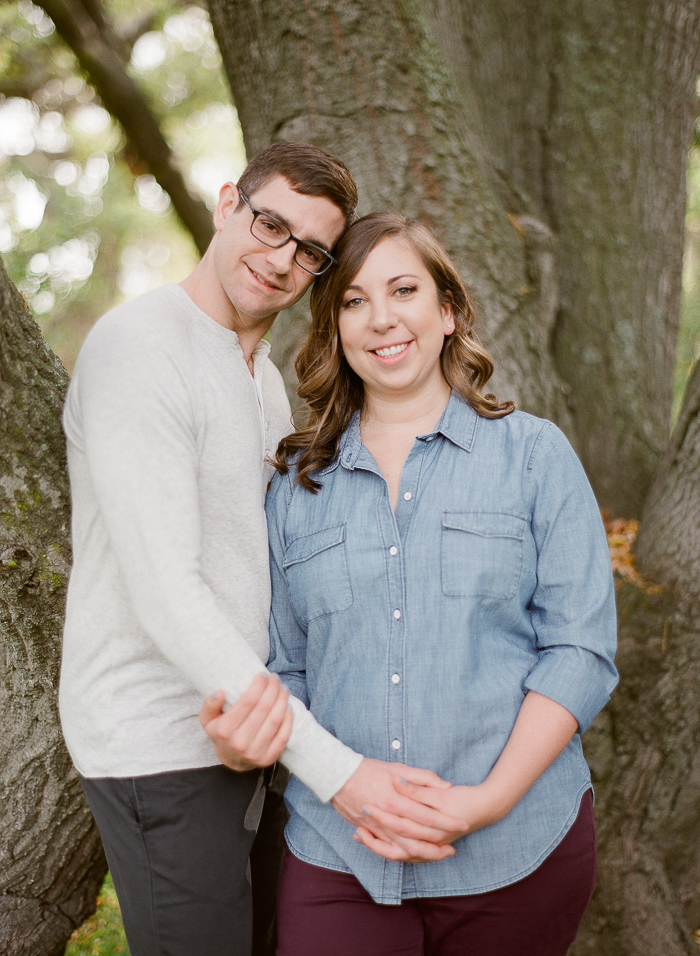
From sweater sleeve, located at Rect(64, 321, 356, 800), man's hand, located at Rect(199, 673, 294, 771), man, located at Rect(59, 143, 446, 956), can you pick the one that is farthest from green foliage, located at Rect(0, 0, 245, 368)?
man's hand, located at Rect(199, 673, 294, 771)

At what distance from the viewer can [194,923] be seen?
1.84 m

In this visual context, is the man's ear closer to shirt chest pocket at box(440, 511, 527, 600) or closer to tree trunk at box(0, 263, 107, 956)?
tree trunk at box(0, 263, 107, 956)

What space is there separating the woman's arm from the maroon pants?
23 cm

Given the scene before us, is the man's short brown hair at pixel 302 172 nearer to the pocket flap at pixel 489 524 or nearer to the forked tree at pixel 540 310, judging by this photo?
the forked tree at pixel 540 310

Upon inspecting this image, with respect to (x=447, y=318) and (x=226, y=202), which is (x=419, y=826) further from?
(x=226, y=202)

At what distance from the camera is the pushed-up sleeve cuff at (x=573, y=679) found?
1.84m

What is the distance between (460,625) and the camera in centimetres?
186

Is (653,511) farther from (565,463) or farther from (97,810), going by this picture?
(97,810)

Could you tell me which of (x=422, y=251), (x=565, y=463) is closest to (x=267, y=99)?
(x=422, y=251)

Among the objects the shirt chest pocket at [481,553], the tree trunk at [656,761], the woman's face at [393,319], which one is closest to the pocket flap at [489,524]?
the shirt chest pocket at [481,553]

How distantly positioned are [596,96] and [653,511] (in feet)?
7.25

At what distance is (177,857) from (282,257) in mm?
1587

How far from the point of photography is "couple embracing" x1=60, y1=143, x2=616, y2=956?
65.4 inches

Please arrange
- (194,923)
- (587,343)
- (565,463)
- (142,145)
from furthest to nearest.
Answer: (142,145) → (587,343) → (565,463) → (194,923)
